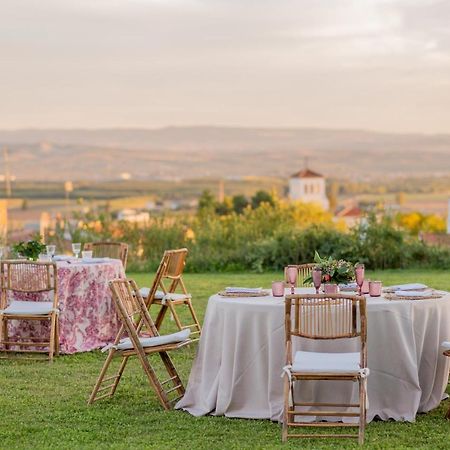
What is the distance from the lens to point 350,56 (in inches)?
1973

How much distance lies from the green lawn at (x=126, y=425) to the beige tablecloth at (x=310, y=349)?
0.45 feet

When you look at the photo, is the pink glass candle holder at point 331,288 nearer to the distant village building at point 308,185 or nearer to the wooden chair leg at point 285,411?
the wooden chair leg at point 285,411

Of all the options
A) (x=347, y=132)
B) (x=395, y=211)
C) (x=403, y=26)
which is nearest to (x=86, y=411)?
(x=395, y=211)

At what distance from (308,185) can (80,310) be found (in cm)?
7961

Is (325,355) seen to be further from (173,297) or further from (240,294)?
(173,297)

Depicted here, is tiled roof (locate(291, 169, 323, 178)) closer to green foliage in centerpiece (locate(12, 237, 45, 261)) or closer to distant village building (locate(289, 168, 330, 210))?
distant village building (locate(289, 168, 330, 210))

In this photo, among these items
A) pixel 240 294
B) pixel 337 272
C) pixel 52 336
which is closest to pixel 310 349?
pixel 337 272

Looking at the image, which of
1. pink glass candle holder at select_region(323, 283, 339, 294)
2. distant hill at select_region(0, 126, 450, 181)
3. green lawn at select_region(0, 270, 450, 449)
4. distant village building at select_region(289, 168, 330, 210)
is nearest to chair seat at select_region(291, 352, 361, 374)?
green lawn at select_region(0, 270, 450, 449)

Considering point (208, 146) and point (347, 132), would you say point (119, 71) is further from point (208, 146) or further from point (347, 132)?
point (208, 146)

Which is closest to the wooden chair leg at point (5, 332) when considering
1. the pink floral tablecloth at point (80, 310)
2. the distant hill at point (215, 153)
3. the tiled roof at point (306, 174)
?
the pink floral tablecloth at point (80, 310)

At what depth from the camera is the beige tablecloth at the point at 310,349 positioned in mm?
6238

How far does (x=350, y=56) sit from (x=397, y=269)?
34876 millimetres

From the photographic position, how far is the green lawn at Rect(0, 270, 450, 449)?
19.0 feet

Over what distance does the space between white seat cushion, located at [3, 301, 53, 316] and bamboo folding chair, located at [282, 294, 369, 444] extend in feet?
11.4
